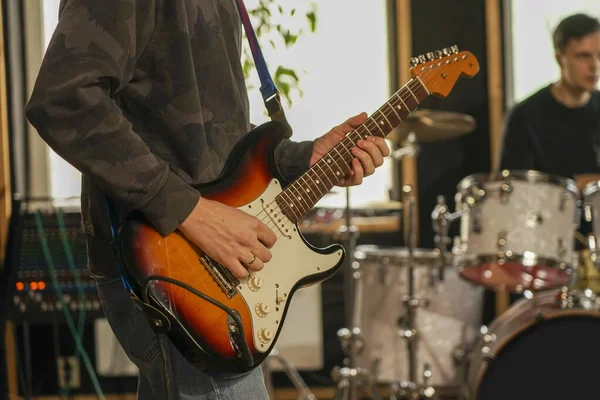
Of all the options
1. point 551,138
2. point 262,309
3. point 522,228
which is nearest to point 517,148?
point 551,138

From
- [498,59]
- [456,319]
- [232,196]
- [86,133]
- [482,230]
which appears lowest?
[456,319]

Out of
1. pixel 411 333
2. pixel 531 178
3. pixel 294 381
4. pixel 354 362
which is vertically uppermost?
pixel 531 178

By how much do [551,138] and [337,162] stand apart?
307 centimetres

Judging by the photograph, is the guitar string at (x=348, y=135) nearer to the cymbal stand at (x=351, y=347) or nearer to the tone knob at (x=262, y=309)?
the tone knob at (x=262, y=309)

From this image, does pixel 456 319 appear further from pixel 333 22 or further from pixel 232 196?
pixel 232 196

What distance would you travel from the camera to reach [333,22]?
198 inches

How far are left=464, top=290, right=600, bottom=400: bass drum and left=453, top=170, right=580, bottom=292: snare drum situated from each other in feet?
0.56

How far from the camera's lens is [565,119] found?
4.59 metres

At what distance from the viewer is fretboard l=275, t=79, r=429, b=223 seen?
5.41 feet

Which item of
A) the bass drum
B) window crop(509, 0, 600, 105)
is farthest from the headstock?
window crop(509, 0, 600, 105)

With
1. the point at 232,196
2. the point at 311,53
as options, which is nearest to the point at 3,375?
the point at 232,196

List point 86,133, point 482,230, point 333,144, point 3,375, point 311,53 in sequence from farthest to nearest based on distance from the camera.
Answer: point 311,53 → point 482,230 → point 3,375 → point 333,144 → point 86,133

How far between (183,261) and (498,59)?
3.98m

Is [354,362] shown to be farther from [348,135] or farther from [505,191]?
[348,135]
